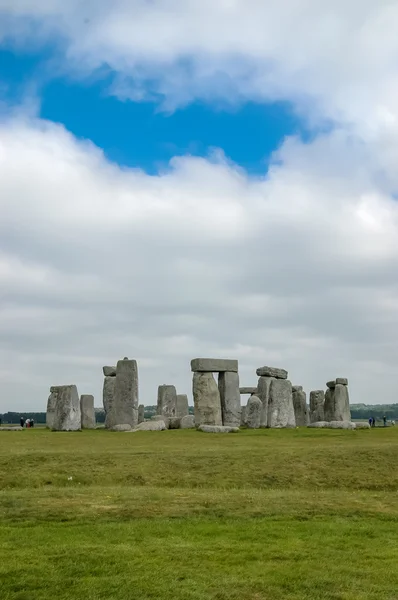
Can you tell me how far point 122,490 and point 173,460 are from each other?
332 centimetres

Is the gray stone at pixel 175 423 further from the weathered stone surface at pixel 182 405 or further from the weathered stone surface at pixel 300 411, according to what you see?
the weathered stone surface at pixel 182 405

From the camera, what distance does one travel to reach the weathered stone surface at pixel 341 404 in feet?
124

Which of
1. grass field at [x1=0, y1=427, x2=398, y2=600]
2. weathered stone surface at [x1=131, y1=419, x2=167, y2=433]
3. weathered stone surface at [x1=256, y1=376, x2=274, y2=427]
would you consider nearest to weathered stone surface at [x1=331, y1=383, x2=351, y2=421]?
weathered stone surface at [x1=256, y1=376, x2=274, y2=427]

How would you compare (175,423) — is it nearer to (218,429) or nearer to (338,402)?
(218,429)

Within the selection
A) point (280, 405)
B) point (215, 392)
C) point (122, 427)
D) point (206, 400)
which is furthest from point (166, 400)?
point (122, 427)

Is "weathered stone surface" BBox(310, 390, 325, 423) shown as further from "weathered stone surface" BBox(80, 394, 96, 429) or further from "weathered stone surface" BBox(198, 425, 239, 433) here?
"weathered stone surface" BBox(198, 425, 239, 433)

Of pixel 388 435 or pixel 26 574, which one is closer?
pixel 26 574

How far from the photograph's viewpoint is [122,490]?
13.6 metres

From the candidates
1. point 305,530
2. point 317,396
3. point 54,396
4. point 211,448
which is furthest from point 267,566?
point 317,396

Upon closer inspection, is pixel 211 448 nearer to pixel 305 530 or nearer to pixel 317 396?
pixel 305 530

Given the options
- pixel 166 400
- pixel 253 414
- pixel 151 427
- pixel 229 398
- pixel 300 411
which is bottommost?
pixel 151 427

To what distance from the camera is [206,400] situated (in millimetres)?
31109

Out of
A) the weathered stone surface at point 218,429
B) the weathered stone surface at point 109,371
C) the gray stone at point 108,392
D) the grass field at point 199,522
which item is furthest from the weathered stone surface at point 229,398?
the grass field at point 199,522

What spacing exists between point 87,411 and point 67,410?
7501 millimetres
